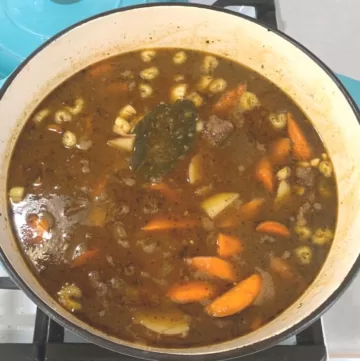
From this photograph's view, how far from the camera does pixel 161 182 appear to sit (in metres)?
1.33

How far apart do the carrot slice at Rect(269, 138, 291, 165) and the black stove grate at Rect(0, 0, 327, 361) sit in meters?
0.44

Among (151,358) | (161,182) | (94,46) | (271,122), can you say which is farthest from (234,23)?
(151,358)

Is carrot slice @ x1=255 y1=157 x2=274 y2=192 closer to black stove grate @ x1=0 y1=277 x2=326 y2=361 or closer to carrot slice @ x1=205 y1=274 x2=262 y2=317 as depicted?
carrot slice @ x1=205 y1=274 x2=262 y2=317

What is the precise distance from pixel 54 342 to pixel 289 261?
60cm

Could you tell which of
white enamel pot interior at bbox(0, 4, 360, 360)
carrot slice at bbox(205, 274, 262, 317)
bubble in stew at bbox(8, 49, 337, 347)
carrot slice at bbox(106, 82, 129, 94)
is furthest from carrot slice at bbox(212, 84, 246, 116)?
carrot slice at bbox(205, 274, 262, 317)

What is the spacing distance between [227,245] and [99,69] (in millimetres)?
650

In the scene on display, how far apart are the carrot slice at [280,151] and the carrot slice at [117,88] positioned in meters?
0.45

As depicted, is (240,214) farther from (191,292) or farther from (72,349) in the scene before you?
(72,349)

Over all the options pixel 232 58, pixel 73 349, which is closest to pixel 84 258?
pixel 73 349

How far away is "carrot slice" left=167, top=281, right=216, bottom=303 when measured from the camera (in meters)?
1.20

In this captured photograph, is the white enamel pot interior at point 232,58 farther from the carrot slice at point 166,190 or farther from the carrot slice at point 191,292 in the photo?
the carrot slice at point 166,190

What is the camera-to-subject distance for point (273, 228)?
130 cm

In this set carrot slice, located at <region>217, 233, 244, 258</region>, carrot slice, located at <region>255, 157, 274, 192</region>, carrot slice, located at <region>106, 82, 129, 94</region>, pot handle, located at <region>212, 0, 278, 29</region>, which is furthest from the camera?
pot handle, located at <region>212, 0, 278, 29</region>

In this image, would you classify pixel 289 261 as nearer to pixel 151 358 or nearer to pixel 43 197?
pixel 151 358
